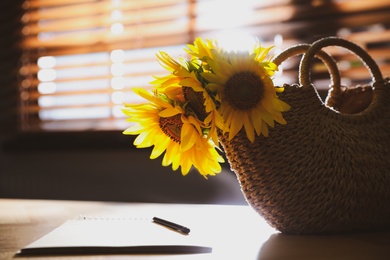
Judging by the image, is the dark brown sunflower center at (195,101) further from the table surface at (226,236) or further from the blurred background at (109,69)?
the blurred background at (109,69)

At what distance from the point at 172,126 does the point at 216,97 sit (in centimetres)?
8

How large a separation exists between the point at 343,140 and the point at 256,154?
0.41ft

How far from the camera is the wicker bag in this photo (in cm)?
72

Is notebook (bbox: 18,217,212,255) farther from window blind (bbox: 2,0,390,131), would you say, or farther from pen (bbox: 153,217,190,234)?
window blind (bbox: 2,0,390,131)

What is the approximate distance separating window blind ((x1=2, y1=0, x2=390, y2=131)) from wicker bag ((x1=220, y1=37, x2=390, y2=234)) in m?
1.05

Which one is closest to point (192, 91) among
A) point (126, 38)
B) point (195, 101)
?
point (195, 101)

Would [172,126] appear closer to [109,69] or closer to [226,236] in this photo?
[226,236]

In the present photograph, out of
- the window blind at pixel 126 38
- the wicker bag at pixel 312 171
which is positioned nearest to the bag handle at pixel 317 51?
the wicker bag at pixel 312 171

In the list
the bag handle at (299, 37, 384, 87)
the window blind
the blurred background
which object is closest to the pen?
the bag handle at (299, 37, 384, 87)

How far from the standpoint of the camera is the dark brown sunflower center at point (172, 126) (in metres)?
0.74

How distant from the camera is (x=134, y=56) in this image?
2189 mm

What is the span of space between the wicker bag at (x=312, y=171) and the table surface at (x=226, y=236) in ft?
0.10

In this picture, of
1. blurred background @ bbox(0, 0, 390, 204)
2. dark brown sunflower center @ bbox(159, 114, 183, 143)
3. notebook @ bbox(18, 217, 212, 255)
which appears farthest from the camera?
blurred background @ bbox(0, 0, 390, 204)

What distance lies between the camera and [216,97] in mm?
705
